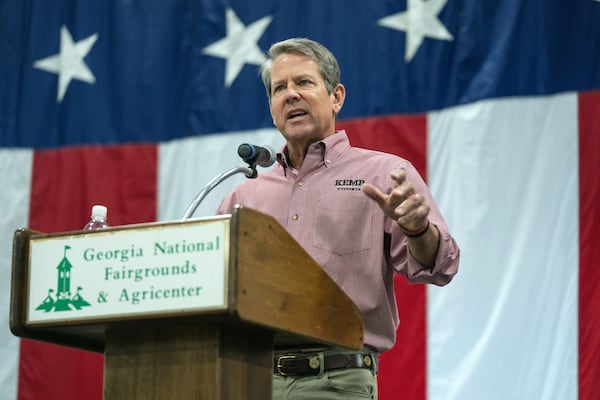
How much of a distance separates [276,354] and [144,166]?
8.43 feet

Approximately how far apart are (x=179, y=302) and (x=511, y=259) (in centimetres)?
220

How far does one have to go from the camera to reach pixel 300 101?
2641 millimetres

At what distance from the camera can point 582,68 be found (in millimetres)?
3873

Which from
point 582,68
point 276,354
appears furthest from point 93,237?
point 582,68

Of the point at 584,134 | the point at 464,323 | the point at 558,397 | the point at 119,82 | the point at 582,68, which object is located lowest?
the point at 558,397

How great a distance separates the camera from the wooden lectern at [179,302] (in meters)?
1.79

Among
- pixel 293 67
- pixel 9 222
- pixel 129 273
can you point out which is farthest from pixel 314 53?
pixel 9 222

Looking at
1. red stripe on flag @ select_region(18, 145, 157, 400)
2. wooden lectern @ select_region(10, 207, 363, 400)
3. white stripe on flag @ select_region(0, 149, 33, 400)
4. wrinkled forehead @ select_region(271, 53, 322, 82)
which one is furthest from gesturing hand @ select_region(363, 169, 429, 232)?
white stripe on flag @ select_region(0, 149, 33, 400)

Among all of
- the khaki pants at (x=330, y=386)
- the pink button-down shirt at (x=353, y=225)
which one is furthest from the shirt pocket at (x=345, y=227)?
the khaki pants at (x=330, y=386)

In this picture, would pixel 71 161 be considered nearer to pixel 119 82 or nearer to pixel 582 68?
pixel 119 82

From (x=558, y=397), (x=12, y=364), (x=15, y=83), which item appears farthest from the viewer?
(x=15, y=83)

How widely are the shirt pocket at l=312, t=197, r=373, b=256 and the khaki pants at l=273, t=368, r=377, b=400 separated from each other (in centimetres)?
30

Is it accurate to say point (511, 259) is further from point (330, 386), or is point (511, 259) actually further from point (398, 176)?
point (398, 176)

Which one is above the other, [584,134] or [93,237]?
[584,134]
